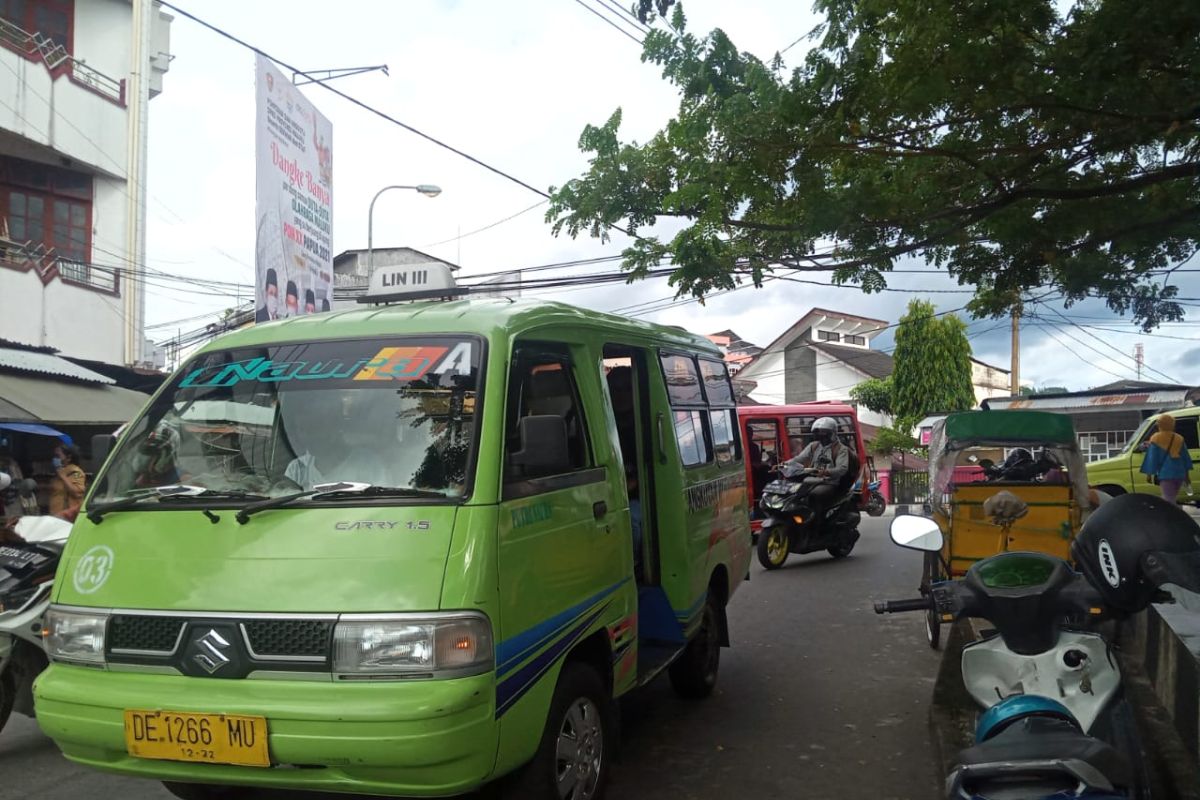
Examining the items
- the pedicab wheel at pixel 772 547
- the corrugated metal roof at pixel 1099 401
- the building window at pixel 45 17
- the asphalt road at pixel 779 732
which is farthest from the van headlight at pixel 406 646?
the corrugated metal roof at pixel 1099 401

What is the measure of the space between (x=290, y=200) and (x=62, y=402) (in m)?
4.95

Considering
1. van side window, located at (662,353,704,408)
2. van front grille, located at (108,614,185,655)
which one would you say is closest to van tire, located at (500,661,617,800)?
van front grille, located at (108,614,185,655)

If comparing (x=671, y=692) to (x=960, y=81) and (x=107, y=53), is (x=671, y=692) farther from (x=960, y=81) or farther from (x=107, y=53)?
(x=107, y=53)

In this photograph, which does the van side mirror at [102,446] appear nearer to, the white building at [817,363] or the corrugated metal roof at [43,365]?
the corrugated metal roof at [43,365]

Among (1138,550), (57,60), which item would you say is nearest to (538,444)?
(1138,550)

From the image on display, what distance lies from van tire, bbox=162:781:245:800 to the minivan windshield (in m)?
1.22

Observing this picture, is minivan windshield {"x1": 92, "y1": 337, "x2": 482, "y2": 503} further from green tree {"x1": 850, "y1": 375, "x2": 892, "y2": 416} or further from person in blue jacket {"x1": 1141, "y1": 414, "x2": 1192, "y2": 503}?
green tree {"x1": 850, "y1": 375, "x2": 892, "y2": 416}

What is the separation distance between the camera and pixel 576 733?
371 centimetres

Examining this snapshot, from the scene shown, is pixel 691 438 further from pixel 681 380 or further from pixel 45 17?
pixel 45 17

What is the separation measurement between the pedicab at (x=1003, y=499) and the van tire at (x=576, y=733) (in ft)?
12.4

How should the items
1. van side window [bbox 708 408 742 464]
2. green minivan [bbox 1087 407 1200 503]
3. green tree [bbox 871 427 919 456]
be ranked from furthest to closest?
green tree [bbox 871 427 919 456] → green minivan [bbox 1087 407 1200 503] → van side window [bbox 708 408 742 464]

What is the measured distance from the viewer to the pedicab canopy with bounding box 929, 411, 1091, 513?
7484mm

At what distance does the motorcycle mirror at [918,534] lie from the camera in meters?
3.11

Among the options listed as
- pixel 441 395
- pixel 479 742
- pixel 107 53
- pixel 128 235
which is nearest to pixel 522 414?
pixel 441 395
